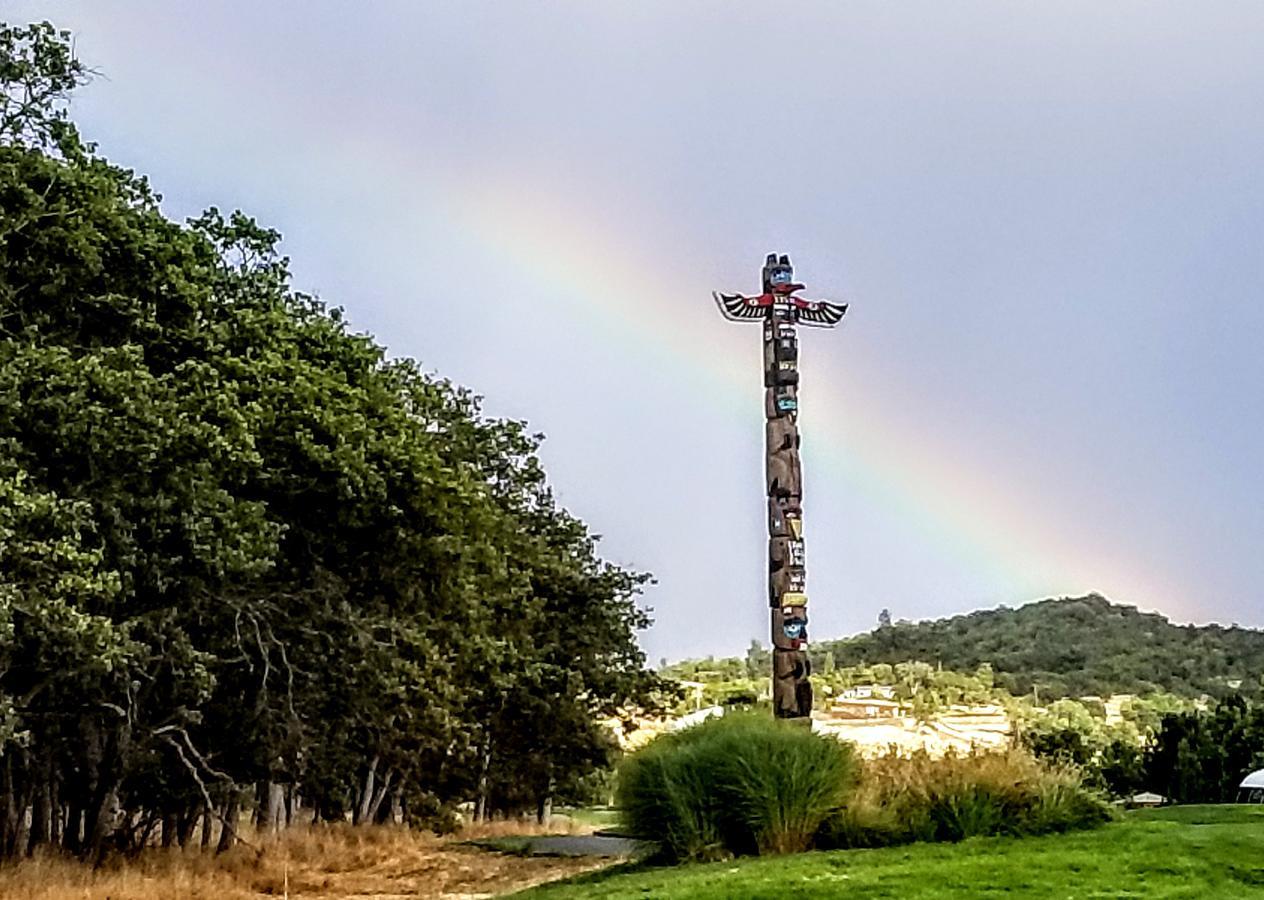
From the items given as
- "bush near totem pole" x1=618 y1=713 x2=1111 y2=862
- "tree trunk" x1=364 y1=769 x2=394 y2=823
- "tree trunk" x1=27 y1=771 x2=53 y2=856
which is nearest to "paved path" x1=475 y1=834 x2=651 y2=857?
"tree trunk" x1=364 y1=769 x2=394 y2=823

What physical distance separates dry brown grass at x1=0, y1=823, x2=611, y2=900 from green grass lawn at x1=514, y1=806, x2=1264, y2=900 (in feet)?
17.8

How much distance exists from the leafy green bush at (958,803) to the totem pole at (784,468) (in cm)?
389

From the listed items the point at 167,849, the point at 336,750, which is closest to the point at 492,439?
the point at 336,750

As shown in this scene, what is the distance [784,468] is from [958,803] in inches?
240

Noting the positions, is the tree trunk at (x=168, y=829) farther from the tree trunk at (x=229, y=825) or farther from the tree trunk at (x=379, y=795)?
the tree trunk at (x=379, y=795)

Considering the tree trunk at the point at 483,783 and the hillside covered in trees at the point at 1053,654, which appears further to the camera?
the hillside covered in trees at the point at 1053,654

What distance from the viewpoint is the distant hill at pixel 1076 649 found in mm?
50250

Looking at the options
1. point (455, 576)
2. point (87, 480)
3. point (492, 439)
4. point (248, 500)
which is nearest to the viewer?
point (87, 480)

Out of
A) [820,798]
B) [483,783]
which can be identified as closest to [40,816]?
[820,798]

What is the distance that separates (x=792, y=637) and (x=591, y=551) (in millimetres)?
14857

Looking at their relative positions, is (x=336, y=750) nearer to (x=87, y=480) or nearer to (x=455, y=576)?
(x=455, y=576)

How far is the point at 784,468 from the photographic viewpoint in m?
17.7

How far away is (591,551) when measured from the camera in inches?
1244

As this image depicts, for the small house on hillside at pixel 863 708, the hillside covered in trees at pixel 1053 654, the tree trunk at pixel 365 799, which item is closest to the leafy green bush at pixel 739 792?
the small house on hillside at pixel 863 708
